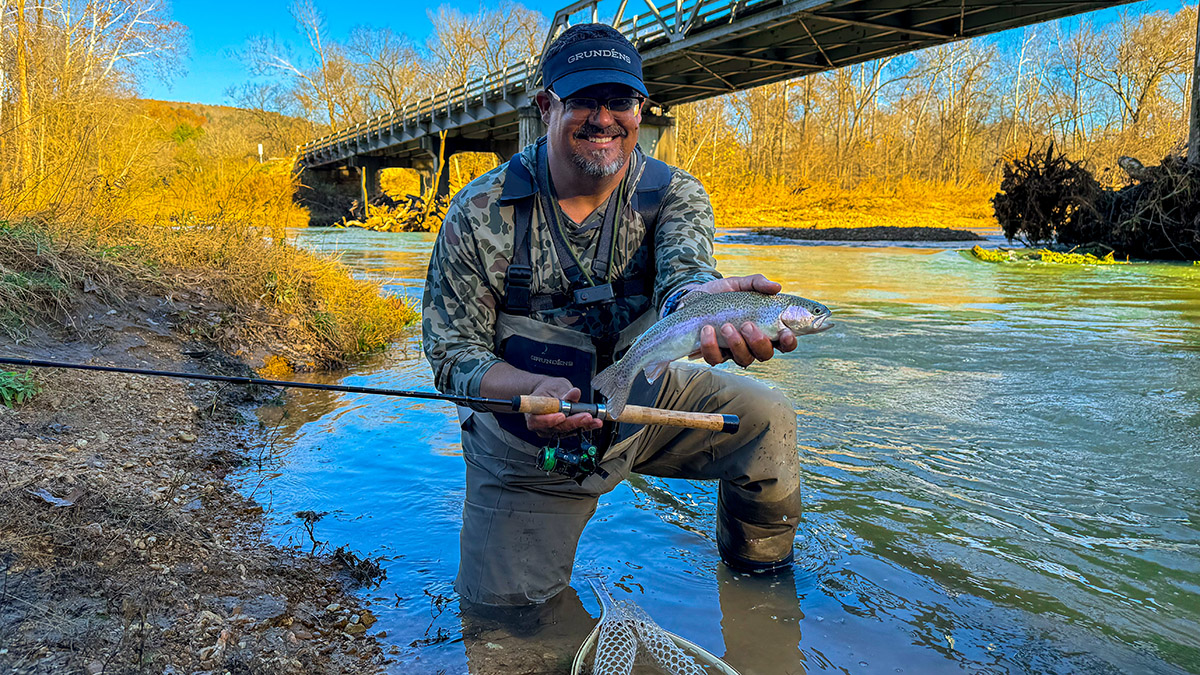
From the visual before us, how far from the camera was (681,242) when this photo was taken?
352 cm

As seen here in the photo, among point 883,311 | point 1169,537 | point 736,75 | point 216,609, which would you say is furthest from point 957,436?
point 736,75

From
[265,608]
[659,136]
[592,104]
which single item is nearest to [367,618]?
[265,608]

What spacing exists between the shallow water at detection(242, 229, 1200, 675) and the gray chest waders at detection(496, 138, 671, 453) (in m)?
0.89

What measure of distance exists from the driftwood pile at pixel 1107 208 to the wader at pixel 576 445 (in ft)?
60.0

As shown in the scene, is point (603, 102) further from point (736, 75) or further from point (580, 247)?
point (736, 75)

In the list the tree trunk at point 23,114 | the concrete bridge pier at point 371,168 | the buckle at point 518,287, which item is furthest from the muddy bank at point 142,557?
the concrete bridge pier at point 371,168

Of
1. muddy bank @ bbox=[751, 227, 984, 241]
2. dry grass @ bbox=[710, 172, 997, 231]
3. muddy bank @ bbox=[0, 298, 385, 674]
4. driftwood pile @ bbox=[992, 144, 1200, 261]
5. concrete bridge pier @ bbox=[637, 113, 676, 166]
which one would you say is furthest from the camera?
dry grass @ bbox=[710, 172, 997, 231]

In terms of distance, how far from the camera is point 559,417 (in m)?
2.93

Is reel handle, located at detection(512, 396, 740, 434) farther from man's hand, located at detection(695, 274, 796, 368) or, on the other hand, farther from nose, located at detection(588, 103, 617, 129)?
nose, located at detection(588, 103, 617, 129)

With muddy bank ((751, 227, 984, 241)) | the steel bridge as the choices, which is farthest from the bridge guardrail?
muddy bank ((751, 227, 984, 241))

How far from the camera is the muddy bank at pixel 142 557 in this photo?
2543 mm

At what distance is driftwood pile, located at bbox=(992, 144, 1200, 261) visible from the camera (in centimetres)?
1789

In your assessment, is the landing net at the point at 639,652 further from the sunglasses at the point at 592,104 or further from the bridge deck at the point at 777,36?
the bridge deck at the point at 777,36

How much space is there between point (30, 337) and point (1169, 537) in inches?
265
